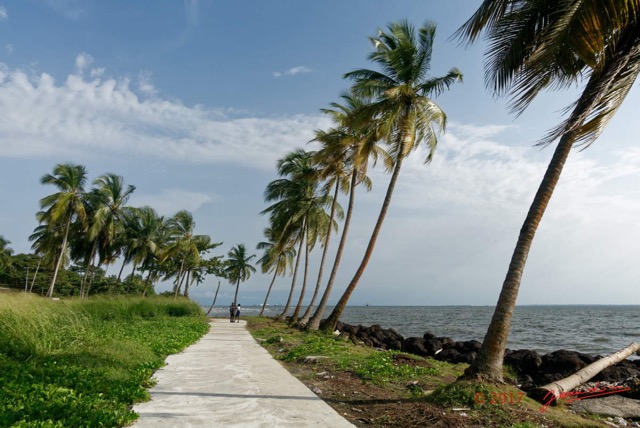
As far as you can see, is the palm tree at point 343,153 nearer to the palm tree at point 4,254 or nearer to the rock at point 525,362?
the rock at point 525,362

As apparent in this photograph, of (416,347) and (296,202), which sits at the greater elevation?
(296,202)

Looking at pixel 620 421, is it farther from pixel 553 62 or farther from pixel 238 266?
pixel 238 266

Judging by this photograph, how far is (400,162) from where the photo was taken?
1712 cm

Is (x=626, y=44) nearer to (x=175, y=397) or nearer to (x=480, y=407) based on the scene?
(x=480, y=407)

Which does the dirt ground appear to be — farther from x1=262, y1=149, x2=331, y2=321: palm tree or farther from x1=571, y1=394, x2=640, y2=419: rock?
x1=262, y1=149, x2=331, y2=321: palm tree

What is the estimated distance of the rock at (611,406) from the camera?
7996 mm

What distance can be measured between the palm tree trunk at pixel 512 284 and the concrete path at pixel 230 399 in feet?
7.82

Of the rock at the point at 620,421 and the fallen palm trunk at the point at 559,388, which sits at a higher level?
the fallen palm trunk at the point at 559,388

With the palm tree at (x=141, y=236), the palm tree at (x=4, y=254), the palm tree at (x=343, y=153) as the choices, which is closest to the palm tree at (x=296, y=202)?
the palm tree at (x=343, y=153)

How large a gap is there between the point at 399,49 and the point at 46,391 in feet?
49.4

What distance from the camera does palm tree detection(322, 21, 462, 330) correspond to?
1680cm

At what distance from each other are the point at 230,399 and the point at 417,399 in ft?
8.89

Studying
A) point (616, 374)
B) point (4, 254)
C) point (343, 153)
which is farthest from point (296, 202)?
point (4, 254)

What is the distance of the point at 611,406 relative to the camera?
28.3 ft
